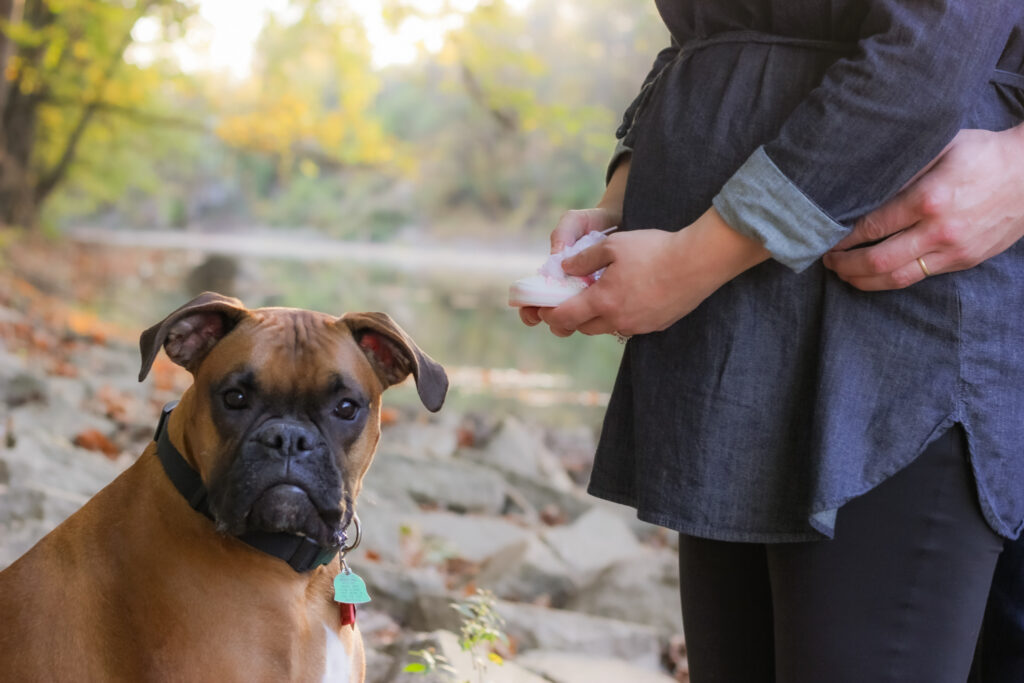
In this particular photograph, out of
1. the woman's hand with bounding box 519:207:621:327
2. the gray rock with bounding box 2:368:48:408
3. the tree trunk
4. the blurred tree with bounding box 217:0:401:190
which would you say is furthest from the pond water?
the woman's hand with bounding box 519:207:621:327

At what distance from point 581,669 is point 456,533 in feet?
6.51

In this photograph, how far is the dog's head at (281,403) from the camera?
2234mm

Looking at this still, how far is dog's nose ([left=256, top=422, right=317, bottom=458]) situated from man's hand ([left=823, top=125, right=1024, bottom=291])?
1371mm

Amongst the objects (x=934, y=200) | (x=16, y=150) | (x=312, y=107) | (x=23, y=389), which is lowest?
(x=23, y=389)

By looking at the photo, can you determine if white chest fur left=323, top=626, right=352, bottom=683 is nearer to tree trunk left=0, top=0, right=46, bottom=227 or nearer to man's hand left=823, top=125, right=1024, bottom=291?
man's hand left=823, top=125, right=1024, bottom=291

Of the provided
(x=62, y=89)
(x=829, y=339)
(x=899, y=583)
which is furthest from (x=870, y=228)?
(x=62, y=89)

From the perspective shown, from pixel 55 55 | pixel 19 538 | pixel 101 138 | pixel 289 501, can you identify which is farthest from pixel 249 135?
pixel 289 501

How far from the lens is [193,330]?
8.29 ft

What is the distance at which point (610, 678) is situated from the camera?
11.7ft

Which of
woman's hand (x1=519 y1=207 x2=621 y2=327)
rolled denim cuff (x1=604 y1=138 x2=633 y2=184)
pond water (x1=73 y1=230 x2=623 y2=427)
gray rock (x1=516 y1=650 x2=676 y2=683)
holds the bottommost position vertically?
gray rock (x1=516 y1=650 x2=676 y2=683)

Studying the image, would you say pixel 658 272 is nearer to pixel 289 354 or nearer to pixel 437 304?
pixel 289 354

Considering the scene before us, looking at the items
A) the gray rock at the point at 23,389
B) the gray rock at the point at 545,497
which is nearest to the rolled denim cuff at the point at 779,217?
the gray rock at the point at 545,497

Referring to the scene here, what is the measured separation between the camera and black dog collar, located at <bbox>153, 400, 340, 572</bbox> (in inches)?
88.7

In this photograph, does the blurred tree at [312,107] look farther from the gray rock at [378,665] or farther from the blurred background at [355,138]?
the gray rock at [378,665]
